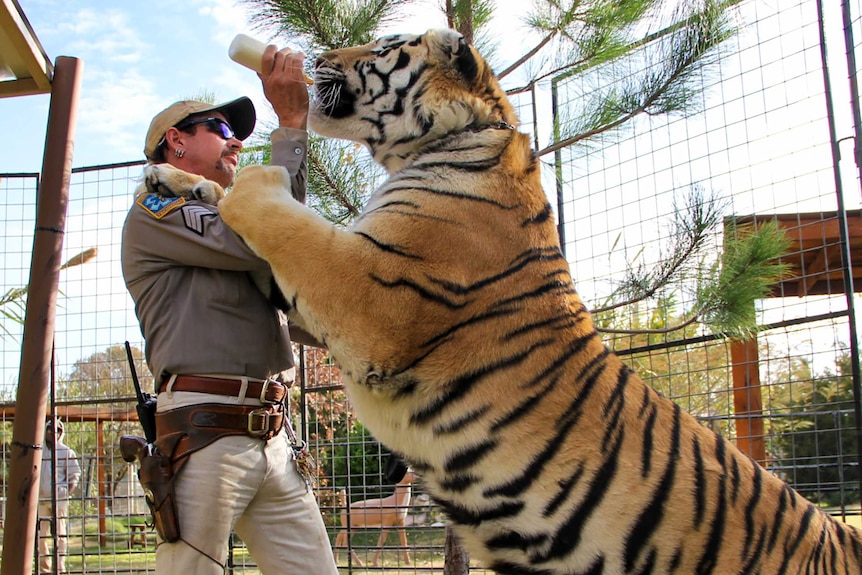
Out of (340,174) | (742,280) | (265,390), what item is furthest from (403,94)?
(742,280)

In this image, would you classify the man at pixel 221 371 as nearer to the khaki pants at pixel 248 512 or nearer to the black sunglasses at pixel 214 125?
the khaki pants at pixel 248 512

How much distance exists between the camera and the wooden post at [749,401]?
5944mm

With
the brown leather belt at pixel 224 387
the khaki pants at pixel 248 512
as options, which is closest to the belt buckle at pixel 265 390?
the brown leather belt at pixel 224 387

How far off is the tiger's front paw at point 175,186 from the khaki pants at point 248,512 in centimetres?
89

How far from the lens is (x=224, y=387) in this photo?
263 centimetres

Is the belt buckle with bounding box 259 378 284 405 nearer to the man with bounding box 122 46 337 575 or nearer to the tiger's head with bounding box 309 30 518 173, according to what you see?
the man with bounding box 122 46 337 575

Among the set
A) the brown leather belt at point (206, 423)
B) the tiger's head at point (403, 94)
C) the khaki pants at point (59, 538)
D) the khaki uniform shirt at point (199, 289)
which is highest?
the tiger's head at point (403, 94)

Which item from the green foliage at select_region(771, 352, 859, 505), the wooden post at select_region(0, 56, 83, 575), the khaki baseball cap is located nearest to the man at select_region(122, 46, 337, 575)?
the khaki baseball cap

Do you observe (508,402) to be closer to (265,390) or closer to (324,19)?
(265,390)

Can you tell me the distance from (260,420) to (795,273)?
462 cm

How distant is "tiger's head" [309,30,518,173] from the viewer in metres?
2.71

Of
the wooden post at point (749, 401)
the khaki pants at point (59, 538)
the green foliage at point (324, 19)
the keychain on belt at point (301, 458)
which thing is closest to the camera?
the keychain on belt at point (301, 458)

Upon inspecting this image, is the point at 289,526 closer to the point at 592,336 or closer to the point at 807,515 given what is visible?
the point at 592,336

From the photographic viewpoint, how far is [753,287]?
5148 mm
